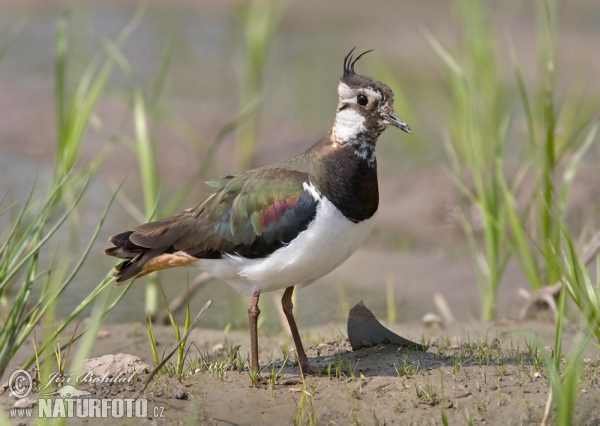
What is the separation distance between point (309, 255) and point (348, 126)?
689 millimetres

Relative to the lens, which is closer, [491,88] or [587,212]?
[491,88]

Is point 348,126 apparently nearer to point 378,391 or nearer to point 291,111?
point 378,391

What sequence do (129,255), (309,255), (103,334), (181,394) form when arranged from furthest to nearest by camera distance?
(103,334) → (129,255) → (309,255) → (181,394)

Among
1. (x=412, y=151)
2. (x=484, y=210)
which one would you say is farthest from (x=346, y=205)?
(x=412, y=151)

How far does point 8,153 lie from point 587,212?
6.44 m

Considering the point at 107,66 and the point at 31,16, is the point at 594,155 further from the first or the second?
the point at 31,16

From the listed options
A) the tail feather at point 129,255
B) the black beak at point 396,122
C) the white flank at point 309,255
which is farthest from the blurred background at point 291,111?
the black beak at point 396,122

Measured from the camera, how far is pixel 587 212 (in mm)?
8672

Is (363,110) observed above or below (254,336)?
above

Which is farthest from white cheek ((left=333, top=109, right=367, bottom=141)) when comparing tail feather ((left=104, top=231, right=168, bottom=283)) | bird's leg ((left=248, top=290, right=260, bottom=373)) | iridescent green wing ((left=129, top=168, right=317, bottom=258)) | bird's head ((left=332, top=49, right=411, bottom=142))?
tail feather ((left=104, top=231, right=168, bottom=283))

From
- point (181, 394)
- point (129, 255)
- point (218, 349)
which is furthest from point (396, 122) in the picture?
point (218, 349)

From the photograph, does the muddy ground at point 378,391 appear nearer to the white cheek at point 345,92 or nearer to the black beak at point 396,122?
the black beak at point 396,122

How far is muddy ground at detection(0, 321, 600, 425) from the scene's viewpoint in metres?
4.05

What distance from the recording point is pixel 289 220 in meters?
4.43
